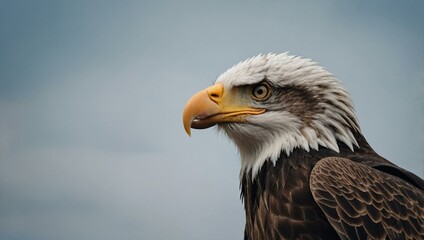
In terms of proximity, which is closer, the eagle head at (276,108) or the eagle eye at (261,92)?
the eagle head at (276,108)

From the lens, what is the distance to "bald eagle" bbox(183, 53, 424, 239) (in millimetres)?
5113

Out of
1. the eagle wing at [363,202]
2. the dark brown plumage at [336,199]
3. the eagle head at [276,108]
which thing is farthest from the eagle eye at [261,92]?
the eagle wing at [363,202]

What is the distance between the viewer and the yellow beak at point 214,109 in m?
5.71

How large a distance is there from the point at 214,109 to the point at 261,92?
375mm

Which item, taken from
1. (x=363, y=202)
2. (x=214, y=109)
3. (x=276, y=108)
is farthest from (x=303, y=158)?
(x=214, y=109)

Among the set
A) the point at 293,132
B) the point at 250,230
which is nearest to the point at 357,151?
the point at 293,132

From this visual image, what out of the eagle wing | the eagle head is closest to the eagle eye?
the eagle head

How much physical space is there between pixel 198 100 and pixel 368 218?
1.54m

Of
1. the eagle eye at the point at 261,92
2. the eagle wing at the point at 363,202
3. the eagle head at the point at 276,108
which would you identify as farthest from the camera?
the eagle eye at the point at 261,92

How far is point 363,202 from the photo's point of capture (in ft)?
16.8

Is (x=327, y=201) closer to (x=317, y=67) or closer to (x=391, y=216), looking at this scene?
(x=391, y=216)

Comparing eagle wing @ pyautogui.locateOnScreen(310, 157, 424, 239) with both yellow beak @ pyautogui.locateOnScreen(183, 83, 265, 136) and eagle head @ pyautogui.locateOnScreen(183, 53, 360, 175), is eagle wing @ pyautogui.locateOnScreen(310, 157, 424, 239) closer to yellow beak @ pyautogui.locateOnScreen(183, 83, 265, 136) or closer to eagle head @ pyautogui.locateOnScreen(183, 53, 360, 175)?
eagle head @ pyautogui.locateOnScreen(183, 53, 360, 175)

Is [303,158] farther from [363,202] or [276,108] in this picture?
[363,202]

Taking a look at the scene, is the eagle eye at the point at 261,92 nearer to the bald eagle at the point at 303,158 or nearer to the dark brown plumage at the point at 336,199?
the bald eagle at the point at 303,158
